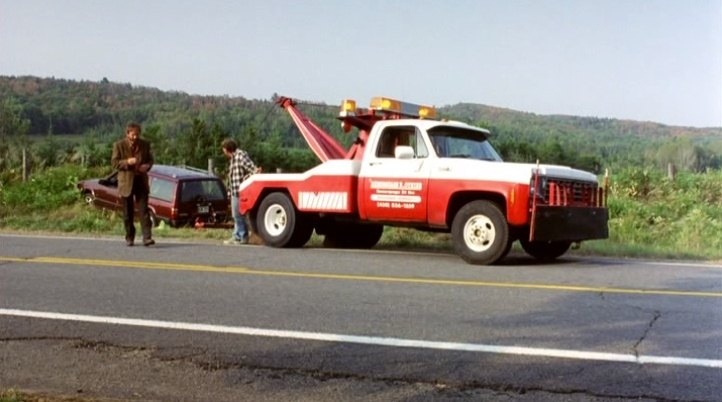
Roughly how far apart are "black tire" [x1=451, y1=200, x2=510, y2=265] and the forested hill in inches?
134

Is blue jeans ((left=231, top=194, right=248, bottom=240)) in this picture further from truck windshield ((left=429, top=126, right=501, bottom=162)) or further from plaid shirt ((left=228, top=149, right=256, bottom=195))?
truck windshield ((left=429, top=126, right=501, bottom=162))

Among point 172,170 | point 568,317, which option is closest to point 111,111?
point 172,170

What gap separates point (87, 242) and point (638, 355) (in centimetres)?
990

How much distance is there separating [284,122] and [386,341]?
1282 cm

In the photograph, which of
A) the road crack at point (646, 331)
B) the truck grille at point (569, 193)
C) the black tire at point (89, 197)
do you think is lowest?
the black tire at point (89, 197)

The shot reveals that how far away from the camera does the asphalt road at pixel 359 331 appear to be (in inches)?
211

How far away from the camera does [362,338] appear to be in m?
6.55

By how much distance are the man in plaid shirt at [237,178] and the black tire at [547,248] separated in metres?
4.52

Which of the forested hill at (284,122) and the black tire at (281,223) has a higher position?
the forested hill at (284,122)

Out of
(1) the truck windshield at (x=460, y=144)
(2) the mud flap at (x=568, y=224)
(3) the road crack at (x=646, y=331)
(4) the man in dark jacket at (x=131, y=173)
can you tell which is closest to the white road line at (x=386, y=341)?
(3) the road crack at (x=646, y=331)

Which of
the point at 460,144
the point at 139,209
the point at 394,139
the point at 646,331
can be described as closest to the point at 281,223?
the point at 139,209

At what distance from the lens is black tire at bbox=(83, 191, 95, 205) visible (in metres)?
23.7

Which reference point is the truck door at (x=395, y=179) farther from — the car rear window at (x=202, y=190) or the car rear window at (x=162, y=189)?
the car rear window at (x=162, y=189)

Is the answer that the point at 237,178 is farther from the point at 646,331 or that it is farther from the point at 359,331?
the point at 646,331
